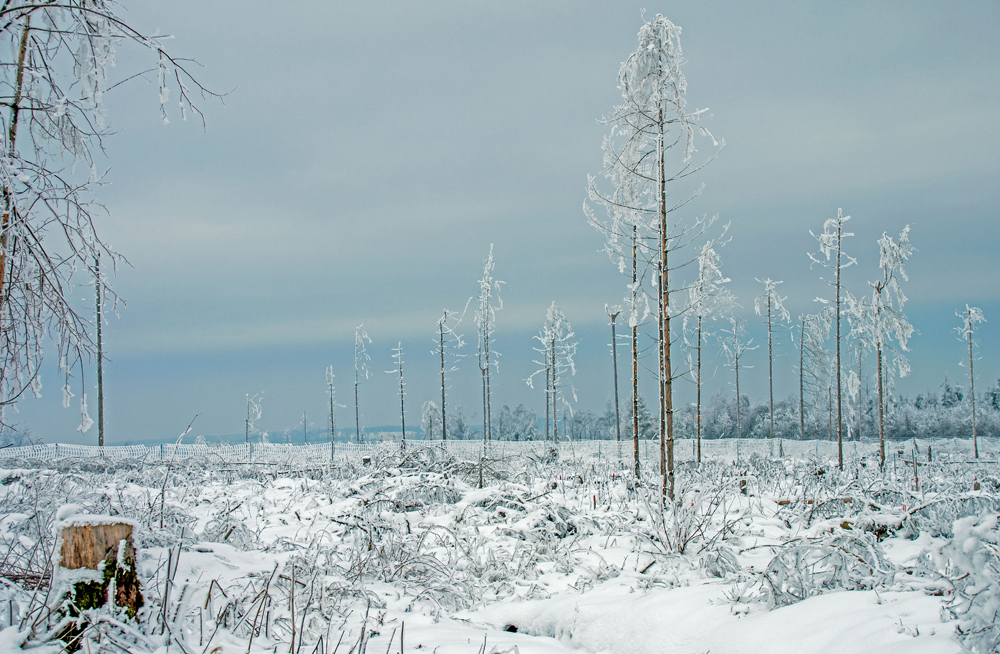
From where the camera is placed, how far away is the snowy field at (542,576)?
9.00 feet

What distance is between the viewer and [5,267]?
152 inches

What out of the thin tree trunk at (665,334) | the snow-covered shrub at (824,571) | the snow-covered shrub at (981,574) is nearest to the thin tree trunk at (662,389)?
the thin tree trunk at (665,334)

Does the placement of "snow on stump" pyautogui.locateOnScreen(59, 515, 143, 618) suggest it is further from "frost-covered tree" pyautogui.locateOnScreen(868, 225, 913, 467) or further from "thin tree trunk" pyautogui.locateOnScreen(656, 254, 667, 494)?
"frost-covered tree" pyautogui.locateOnScreen(868, 225, 913, 467)

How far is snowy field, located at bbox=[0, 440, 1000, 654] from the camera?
2744 mm

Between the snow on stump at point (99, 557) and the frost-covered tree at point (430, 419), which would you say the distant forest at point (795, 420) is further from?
the snow on stump at point (99, 557)

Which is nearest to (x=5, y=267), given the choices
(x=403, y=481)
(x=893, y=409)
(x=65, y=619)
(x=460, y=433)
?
(x=65, y=619)

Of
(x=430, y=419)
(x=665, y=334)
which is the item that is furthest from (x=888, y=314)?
(x=430, y=419)

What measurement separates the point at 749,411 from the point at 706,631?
250 feet

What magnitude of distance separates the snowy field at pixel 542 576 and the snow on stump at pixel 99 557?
9 cm

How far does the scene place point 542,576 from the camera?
226 inches

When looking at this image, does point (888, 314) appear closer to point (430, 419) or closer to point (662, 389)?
Result: point (662, 389)

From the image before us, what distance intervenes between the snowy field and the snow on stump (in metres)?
0.09

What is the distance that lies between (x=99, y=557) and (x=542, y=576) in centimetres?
413

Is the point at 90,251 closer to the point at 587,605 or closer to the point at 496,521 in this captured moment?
the point at 587,605
